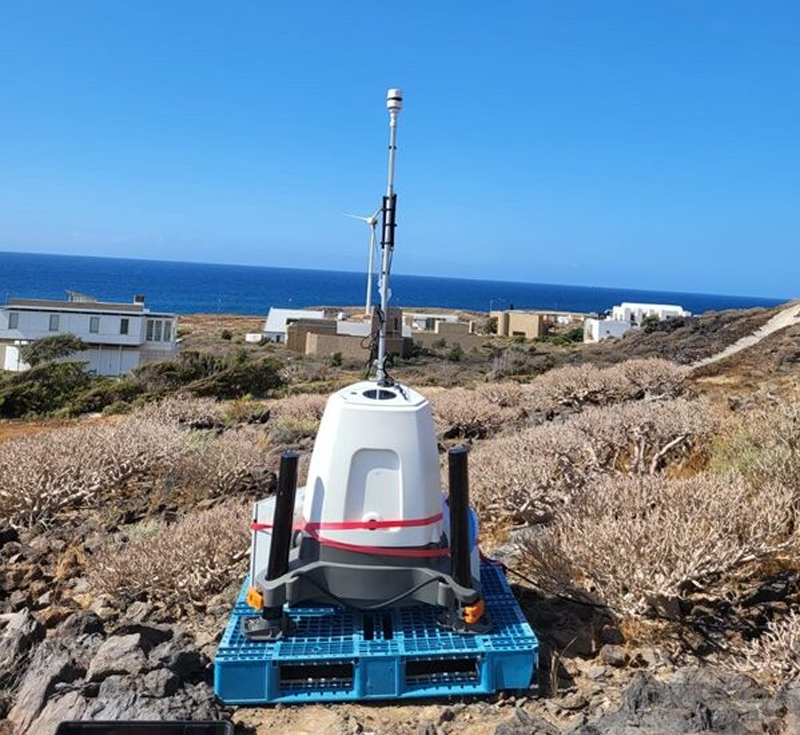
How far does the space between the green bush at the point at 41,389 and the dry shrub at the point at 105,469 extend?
38.9 feet

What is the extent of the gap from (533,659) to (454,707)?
45 cm

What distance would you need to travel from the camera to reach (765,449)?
6.33 meters

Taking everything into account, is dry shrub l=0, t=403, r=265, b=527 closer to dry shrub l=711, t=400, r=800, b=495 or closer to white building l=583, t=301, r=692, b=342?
dry shrub l=711, t=400, r=800, b=495

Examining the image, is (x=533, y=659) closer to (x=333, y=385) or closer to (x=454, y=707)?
(x=454, y=707)

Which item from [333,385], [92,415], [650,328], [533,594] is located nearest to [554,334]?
[650,328]

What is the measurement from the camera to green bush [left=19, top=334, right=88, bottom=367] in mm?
31969

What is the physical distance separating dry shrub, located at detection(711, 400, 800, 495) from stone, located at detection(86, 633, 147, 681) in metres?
4.41

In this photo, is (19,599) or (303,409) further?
(303,409)

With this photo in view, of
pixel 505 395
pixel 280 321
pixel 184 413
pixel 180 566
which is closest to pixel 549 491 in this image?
pixel 180 566

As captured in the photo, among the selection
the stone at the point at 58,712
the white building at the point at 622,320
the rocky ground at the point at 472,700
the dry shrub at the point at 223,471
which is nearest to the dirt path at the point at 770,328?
the dry shrub at the point at 223,471

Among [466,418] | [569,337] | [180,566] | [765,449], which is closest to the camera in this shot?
[180,566]

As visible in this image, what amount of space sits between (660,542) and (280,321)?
210ft

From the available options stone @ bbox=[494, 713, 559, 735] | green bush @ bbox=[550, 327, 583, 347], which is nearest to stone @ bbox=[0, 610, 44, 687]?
stone @ bbox=[494, 713, 559, 735]

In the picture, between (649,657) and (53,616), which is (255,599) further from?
(649,657)
